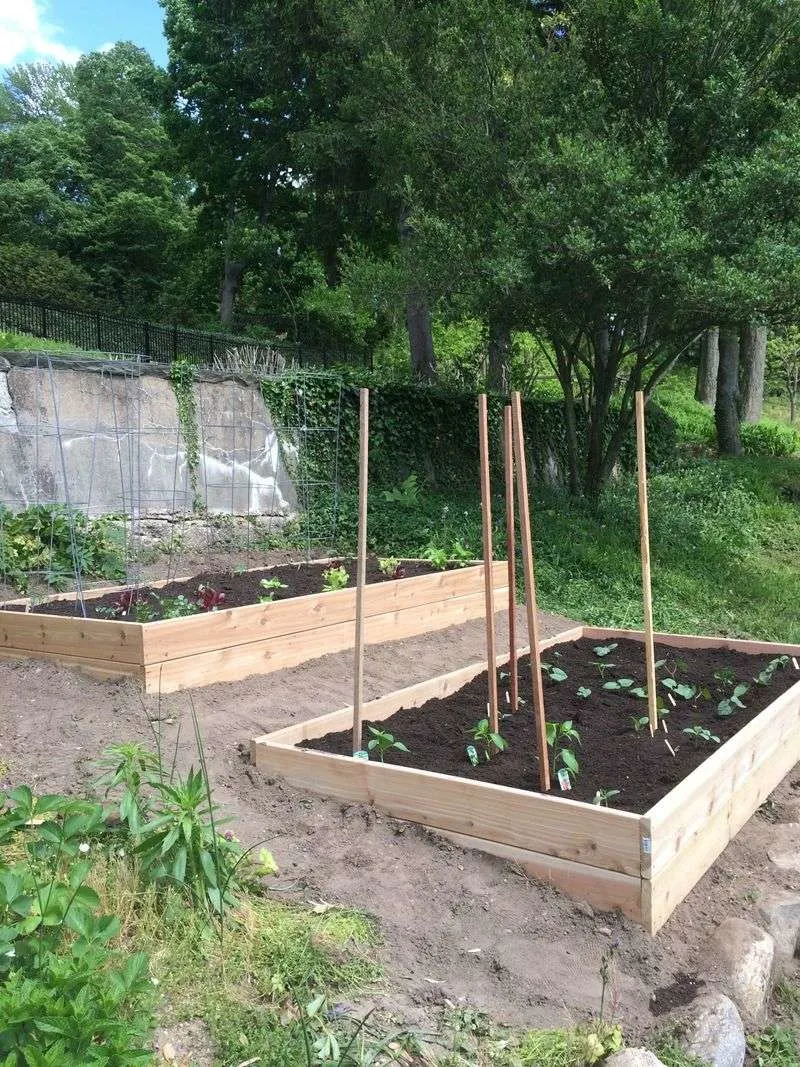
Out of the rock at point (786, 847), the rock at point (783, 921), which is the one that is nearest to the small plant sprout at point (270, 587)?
the rock at point (786, 847)

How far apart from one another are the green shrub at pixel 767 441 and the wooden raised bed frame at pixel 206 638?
12.6 meters

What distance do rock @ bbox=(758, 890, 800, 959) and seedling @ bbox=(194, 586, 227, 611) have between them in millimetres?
3607

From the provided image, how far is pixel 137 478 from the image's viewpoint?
862cm

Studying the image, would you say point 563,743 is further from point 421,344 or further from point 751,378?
point 751,378

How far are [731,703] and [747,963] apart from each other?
5.90 feet

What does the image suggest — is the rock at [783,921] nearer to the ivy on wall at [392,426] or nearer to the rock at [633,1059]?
the rock at [633,1059]

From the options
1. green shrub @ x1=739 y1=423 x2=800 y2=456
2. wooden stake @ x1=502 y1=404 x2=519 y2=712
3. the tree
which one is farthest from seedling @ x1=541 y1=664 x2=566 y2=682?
the tree

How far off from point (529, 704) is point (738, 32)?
26.6ft

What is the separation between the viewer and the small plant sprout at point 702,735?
3.86 meters

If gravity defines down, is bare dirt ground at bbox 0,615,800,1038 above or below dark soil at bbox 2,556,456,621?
below

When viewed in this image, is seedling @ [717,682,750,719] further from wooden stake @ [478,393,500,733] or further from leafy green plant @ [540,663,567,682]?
wooden stake @ [478,393,500,733]

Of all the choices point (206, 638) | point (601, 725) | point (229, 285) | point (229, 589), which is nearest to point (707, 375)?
point (229, 285)

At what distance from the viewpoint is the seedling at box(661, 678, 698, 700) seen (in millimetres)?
4562

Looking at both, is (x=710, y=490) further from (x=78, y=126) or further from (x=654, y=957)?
(x=78, y=126)
